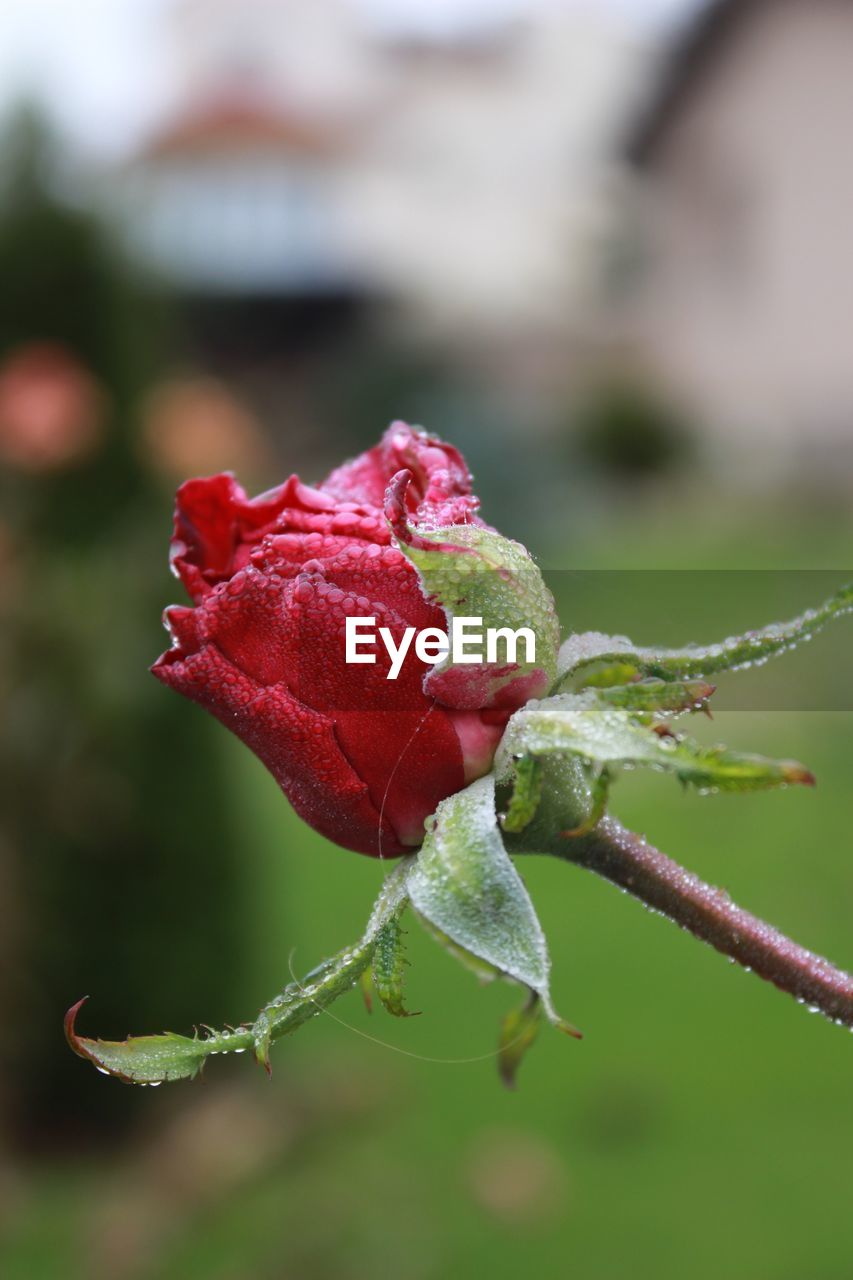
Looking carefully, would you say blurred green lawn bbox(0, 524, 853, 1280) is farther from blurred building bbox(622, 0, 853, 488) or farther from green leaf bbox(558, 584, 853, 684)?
blurred building bbox(622, 0, 853, 488)

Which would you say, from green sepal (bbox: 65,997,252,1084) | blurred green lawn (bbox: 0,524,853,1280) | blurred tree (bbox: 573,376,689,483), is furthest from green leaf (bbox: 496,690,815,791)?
blurred tree (bbox: 573,376,689,483)

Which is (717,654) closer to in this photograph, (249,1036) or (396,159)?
(249,1036)

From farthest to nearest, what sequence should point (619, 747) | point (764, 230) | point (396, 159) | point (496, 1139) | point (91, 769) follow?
1. point (396, 159)
2. point (764, 230)
3. point (496, 1139)
4. point (91, 769)
5. point (619, 747)

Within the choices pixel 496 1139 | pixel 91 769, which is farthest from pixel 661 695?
pixel 496 1139

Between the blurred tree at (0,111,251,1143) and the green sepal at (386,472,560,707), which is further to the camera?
the blurred tree at (0,111,251,1143)

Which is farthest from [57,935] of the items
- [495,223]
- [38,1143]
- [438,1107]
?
[495,223]

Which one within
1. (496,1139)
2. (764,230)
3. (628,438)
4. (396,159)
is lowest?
(496,1139)

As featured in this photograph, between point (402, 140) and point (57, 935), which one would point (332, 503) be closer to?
point (57, 935)
